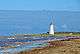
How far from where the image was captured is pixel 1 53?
168 feet

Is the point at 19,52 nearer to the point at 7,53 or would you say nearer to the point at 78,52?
the point at 7,53

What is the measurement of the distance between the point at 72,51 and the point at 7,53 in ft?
28.8

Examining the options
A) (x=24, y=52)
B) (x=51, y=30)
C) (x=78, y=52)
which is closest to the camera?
(x=78, y=52)

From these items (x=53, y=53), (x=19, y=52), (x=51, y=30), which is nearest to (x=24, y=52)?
(x=19, y=52)

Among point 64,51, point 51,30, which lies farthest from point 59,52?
point 51,30

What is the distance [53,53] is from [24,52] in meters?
4.71

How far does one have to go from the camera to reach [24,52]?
167 ft

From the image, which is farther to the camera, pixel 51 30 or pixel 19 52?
pixel 51 30

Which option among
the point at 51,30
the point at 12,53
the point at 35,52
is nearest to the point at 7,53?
the point at 12,53

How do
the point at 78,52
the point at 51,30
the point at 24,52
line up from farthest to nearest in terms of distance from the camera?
the point at 51,30 → the point at 24,52 → the point at 78,52

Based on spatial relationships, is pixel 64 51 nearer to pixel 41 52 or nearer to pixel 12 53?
pixel 41 52

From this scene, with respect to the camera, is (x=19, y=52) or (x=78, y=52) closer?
(x=78, y=52)

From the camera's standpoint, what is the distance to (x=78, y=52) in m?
47.1

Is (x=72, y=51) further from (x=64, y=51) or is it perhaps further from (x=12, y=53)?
(x=12, y=53)
